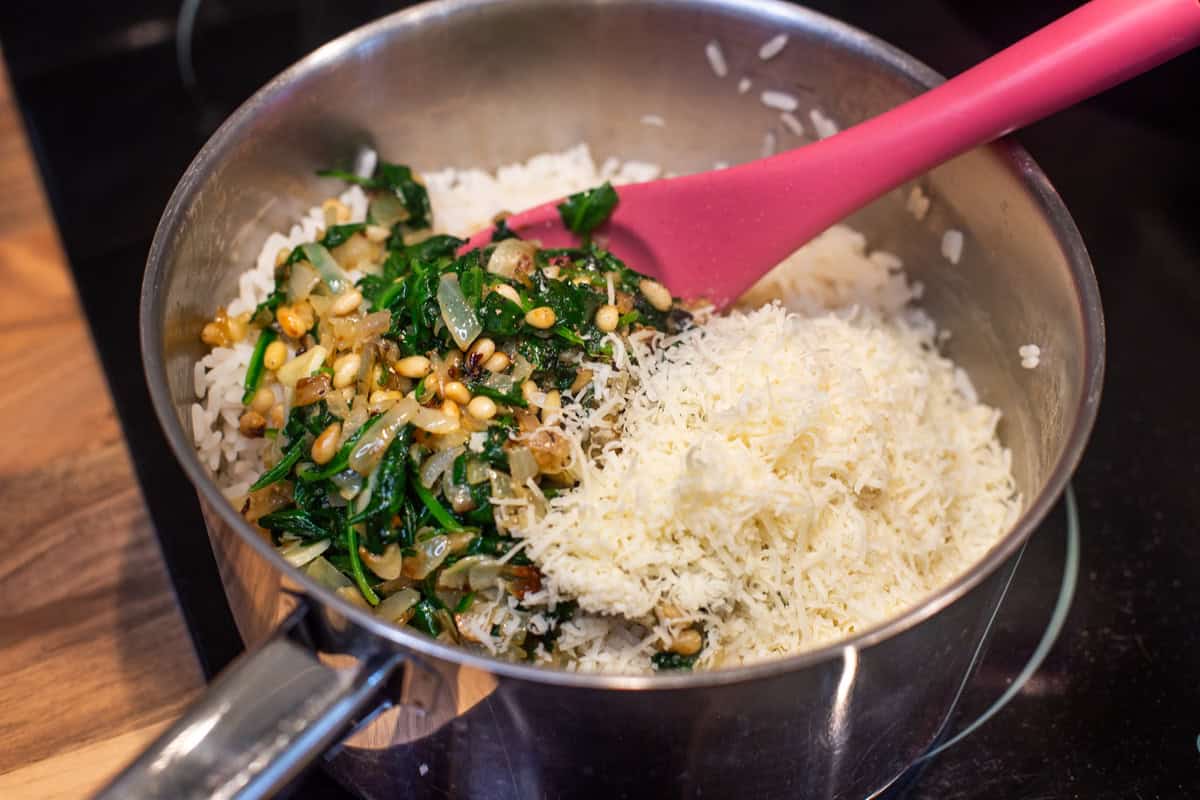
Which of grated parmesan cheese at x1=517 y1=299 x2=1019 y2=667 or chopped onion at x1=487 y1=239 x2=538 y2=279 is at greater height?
chopped onion at x1=487 y1=239 x2=538 y2=279

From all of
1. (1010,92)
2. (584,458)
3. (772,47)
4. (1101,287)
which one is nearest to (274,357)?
(584,458)

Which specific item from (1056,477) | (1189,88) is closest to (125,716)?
(1056,477)

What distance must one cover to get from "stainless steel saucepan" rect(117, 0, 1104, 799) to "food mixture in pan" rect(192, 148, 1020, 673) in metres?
0.15

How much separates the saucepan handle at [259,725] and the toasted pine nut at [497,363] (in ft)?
2.06

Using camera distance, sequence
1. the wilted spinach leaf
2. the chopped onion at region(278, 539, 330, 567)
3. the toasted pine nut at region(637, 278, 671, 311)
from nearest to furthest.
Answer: the chopped onion at region(278, 539, 330, 567) → the toasted pine nut at region(637, 278, 671, 311) → the wilted spinach leaf

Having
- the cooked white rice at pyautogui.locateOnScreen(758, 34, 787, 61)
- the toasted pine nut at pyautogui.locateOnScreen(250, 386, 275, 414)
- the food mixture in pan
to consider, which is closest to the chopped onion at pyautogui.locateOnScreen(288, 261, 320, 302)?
the food mixture in pan

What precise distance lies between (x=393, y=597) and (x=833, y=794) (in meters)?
0.72

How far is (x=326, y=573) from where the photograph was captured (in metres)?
1.74

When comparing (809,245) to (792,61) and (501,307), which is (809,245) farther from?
(501,307)

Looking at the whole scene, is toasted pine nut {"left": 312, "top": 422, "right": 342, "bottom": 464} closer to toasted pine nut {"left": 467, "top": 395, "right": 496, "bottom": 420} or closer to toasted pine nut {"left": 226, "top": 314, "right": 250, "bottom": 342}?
toasted pine nut {"left": 467, "top": 395, "right": 496, "bottom": 420}

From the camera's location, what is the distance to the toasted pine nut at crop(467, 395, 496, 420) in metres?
1.79

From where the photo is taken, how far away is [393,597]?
68.6 inches

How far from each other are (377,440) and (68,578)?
2.56 feet

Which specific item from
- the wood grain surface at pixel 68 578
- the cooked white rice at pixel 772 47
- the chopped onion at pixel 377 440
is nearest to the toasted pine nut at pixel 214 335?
the wood grain surface at pixel 68 578
